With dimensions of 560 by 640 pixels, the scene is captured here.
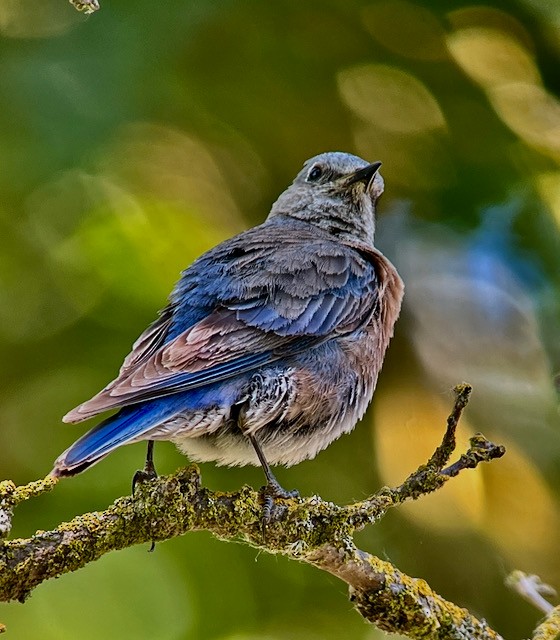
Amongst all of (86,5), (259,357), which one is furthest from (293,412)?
(86,5)

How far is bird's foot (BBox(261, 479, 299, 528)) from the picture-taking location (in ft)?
11.9

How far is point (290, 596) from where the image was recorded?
540 centimetres

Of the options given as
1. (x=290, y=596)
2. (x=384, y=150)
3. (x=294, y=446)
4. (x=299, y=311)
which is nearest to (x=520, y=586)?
(x=294, y=446)

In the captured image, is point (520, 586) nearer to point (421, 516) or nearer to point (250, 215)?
point (421, 516)

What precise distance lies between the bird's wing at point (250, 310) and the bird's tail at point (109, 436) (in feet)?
0.23

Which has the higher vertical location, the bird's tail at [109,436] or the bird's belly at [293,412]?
the bird's tail at [109,436]

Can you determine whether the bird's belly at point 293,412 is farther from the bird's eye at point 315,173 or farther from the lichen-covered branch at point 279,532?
the bird's eye at point 315,173

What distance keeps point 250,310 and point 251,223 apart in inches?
81.2

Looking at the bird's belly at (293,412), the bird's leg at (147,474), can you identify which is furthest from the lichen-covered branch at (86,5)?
the bird's belly at (293,412)

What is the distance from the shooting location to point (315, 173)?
226 inches

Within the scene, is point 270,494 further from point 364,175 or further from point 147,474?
point 364,175

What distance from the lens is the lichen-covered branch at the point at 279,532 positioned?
303cm

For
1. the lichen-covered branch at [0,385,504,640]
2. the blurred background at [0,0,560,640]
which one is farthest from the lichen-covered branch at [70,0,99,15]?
the blurred background at [0,0,560,640]

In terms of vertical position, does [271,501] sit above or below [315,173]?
below
